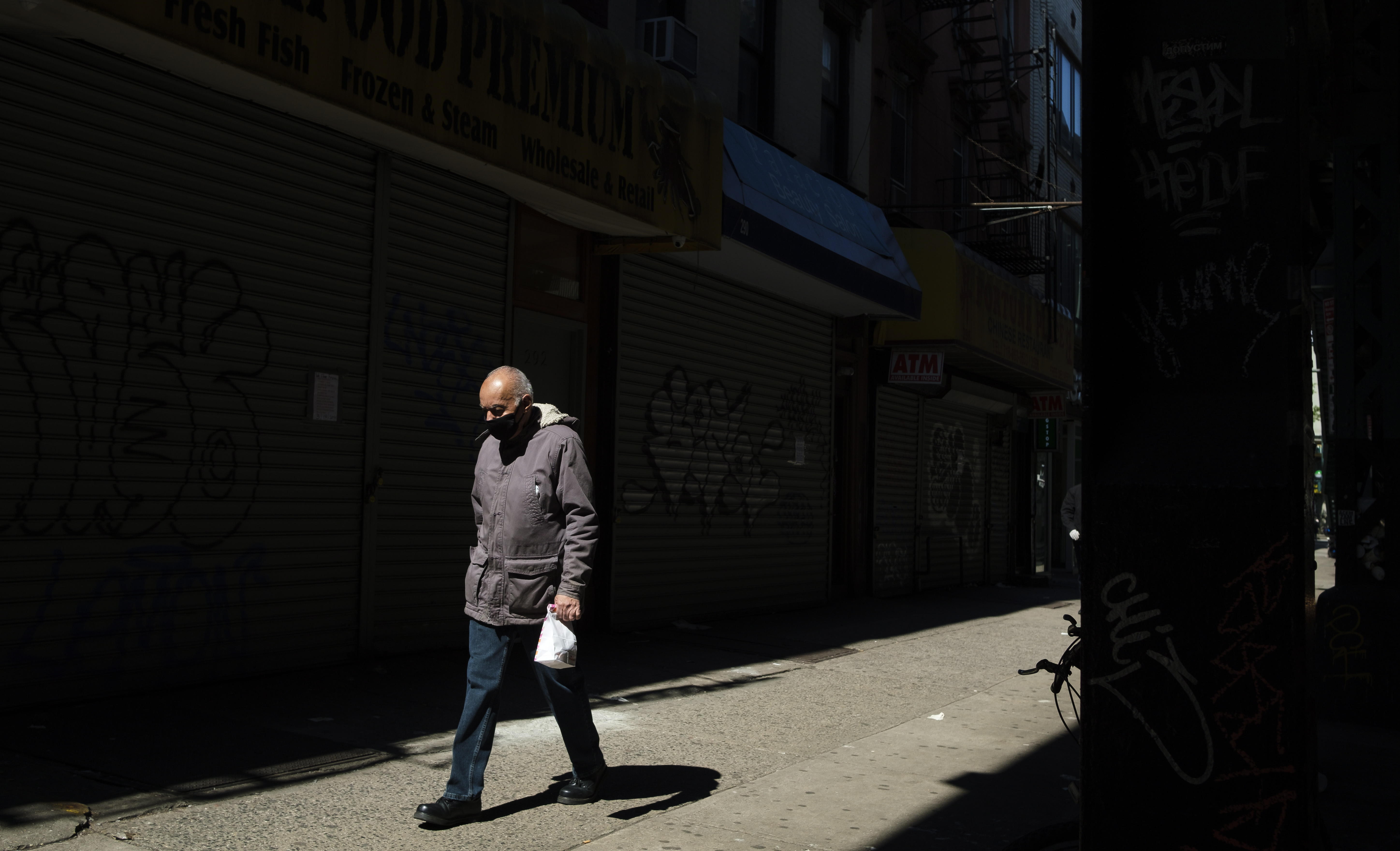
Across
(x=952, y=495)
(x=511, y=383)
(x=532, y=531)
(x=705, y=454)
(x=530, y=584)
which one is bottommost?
(x=530, y=584)

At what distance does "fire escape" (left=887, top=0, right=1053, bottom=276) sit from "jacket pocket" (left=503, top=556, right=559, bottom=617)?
14438 mm

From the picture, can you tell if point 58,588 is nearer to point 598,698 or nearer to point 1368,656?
point 598,698

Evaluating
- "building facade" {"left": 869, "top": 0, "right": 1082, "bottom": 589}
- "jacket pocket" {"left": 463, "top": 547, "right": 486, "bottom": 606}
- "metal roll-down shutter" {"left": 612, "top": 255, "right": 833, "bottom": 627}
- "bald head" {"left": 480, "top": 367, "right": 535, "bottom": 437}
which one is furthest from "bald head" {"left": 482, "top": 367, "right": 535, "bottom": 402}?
"building facade" {"left": 869, "top": 0, "right": 1082, "bottom": 589}

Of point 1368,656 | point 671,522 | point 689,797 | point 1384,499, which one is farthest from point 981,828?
point 671,522

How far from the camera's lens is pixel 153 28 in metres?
5.86

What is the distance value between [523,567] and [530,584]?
9cm

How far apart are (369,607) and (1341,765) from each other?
6.32 meters

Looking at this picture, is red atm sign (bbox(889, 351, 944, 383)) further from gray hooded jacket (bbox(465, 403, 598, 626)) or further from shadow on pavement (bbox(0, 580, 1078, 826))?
gray hooded jacket (bbox(465, 403, 598, 626))

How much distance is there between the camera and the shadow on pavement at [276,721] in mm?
5266

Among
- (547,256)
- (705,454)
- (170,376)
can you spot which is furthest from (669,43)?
(170,376)

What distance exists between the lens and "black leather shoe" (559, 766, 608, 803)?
5.44 metres

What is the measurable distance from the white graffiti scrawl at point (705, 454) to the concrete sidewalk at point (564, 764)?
2688 mm

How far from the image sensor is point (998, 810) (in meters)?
5.69

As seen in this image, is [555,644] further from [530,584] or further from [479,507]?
[479,507]
